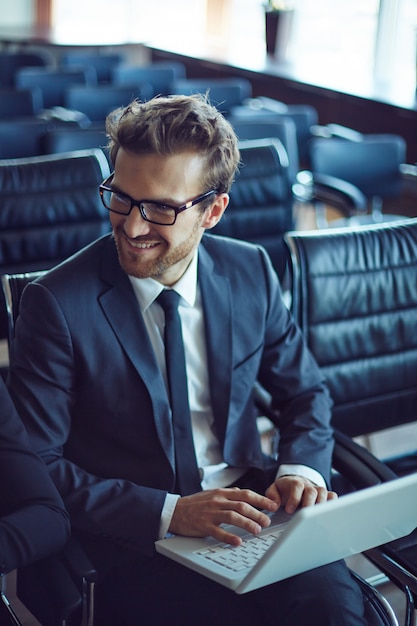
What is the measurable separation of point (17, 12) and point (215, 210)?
1039 cm

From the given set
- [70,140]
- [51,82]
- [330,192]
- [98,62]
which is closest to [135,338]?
[70,140]

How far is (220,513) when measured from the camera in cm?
155

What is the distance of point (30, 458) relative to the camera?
1537 millimetres

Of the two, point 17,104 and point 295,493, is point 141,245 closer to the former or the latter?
point 295,493

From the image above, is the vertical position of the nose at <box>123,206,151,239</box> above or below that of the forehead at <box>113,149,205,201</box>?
below

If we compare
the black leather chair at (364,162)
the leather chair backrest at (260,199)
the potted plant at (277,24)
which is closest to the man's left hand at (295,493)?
the leather chair backrest at (260,199)

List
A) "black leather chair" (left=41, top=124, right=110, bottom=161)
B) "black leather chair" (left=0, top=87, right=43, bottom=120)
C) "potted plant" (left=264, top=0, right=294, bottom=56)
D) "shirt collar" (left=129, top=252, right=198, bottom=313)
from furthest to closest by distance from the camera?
"potted plant" (left=264, top=0, right=294, bottom=56)
"black leather chair" (left=0, top=87, right=43, bottom=120)
"black leather chair" (left=41, top=124, right=110, bottom=161)
"shirt collar" (left=129, top=252, right=198, bottom=313)

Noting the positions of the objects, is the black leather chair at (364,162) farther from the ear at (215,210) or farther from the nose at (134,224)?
the nose at (134,224)

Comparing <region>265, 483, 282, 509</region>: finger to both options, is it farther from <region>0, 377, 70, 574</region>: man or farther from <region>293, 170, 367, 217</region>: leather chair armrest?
<region>293, 170, 367, 217</region>: leather chair armrest

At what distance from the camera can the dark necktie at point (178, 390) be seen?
1747mm

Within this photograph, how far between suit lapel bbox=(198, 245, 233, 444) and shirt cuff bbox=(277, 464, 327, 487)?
148 mm

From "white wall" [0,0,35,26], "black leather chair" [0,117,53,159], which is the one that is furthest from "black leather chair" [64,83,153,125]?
"white wall" [0,0,35,26]

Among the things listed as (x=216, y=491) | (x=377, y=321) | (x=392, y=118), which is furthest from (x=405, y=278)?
(x=392, y=118)

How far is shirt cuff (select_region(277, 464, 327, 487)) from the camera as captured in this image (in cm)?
180
